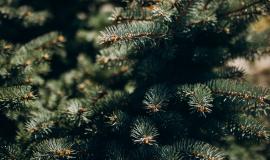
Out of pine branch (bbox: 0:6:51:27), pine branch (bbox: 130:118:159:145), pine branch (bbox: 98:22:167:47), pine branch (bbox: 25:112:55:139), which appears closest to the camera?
pine branch (bbox: 130:118:159:145)

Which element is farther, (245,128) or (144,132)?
(245,128)

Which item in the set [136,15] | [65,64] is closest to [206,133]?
[136,15]

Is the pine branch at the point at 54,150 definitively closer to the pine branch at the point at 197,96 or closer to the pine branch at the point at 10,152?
the pine branch at the point at 10,152

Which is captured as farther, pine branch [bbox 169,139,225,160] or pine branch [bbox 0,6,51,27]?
pine branch [bbox 0,6,51,27]

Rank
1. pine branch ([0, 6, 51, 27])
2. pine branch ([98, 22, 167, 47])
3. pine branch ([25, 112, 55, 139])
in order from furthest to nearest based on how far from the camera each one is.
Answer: pine branch ([0, 6, 51, 27]) → pine branch ([25, 112, 55, 139]) → pine branch ([98, 22, 167, 47])

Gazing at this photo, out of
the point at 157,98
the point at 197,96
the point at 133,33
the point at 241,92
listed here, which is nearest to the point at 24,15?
the point at 133,33

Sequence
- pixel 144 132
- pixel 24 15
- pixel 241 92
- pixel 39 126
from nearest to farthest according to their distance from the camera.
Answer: pixel 144 132 < pixel 241 92 < pixel 39 126 < pixel 24 15

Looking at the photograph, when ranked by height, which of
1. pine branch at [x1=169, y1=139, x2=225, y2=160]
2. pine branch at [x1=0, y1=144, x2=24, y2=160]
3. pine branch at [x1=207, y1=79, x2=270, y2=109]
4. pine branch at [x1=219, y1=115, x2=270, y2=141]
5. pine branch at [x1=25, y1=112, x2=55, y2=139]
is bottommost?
pine branch at [x1=0, y1=144, x2=24, y2=160]

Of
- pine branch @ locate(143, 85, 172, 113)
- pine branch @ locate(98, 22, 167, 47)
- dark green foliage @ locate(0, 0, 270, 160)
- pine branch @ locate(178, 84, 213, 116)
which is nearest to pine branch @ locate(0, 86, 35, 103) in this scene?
dark green foliage @ locate(0, 0, 270, 160)

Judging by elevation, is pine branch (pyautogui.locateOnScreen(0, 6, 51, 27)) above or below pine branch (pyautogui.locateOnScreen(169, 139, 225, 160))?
above

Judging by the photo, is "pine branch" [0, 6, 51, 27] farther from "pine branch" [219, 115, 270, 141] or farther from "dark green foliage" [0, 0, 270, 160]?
"pine branch" [219, 115, 270, 141]

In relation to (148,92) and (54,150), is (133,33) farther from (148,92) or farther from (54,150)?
(54,150)

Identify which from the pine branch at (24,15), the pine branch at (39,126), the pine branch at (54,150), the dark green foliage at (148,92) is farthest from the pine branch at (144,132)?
the pine branch at (24,15)
